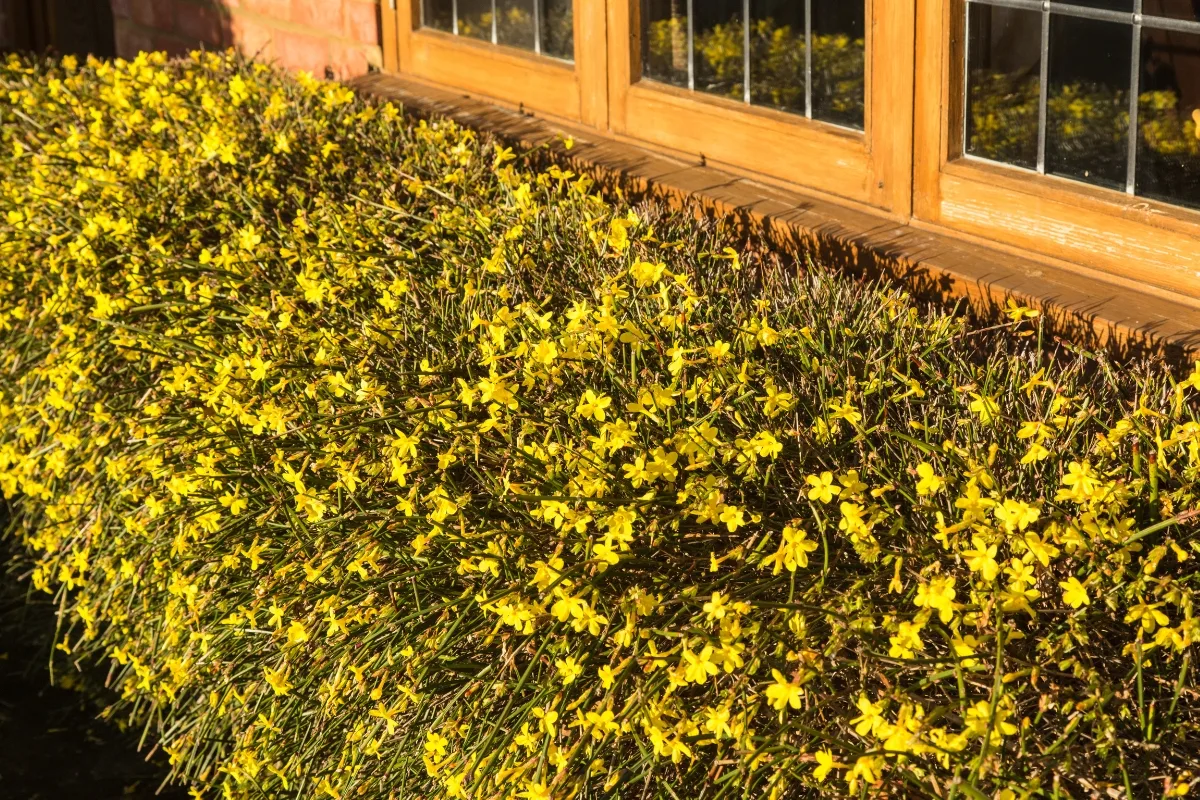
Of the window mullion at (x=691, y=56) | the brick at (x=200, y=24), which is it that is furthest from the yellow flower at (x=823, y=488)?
the brick at (x=200, y=24)

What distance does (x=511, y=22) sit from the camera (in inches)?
169

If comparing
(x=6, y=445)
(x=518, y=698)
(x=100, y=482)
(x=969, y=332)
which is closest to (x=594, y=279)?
(x=969, y=332)

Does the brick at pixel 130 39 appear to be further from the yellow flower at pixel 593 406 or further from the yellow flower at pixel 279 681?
the yellow flower at pixel 593 406

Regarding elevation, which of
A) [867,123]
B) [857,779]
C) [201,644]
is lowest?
[201,644]

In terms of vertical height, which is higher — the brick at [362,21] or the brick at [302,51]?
the brick at [362,21]

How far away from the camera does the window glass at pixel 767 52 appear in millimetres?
3250

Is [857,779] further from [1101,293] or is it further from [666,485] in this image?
[1101,293]

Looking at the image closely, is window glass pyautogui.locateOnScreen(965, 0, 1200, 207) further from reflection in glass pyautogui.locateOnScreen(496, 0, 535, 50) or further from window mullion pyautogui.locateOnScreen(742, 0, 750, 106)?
reflection in glass pyautogui.locateOnScreen(496, 0, 535, 50)

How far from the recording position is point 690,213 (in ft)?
11.1

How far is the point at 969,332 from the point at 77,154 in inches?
94.9

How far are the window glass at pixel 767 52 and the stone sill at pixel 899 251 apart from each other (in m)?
0.21

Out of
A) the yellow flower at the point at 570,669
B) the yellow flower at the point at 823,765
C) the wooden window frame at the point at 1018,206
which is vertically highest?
the wooden window frame at the point at 1018,206

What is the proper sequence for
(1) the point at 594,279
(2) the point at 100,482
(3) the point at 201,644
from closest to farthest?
(3) the point at 201,644, (1) the point at 594,279, (2) the point at 100,482

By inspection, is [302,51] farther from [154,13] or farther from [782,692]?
[782,692]
